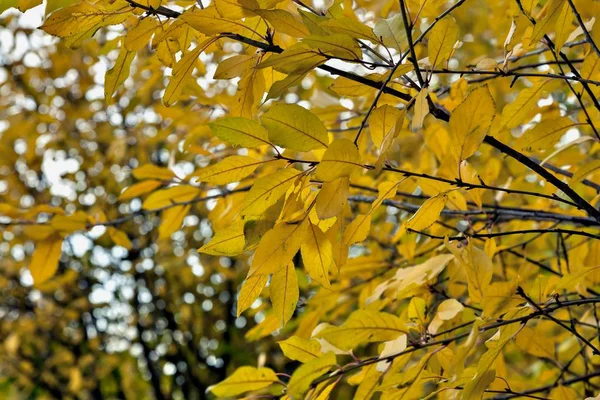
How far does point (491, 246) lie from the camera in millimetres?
892

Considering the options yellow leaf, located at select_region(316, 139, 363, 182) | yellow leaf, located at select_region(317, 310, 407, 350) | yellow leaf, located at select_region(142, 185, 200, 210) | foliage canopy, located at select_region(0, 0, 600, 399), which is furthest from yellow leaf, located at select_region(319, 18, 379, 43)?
yellow leaf, located at select_region(142, 185, 200, 210)

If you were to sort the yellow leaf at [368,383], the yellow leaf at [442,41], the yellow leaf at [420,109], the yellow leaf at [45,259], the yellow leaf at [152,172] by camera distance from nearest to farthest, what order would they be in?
1. the yellow leaf at [420,109]
2. the yellow leaf at [442,41]
3. the yellow leaf at [368,383]
4. the yellow leaf at [45,259]
5. the yellow leaf at [152,172]

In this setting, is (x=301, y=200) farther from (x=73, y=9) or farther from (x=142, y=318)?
(x=142, y=318)

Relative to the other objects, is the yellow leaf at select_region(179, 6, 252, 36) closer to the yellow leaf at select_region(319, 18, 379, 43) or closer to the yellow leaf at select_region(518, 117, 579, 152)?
the yellow leaf at select_region(319, 18, 379, 43)

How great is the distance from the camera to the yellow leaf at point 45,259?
3.48 ft

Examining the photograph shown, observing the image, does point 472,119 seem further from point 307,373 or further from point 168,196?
point 168,196

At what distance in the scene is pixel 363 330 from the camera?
76cm

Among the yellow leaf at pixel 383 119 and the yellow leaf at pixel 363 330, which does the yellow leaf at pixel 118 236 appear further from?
the yellow leaf at pixel 383 119

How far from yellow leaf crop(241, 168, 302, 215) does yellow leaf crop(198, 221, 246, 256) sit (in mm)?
52

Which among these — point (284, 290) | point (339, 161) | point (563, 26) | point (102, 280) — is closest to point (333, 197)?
point (339, 161)

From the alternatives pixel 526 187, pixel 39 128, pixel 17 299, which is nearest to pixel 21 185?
pixel 39 128

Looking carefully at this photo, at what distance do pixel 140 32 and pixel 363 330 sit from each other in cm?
41

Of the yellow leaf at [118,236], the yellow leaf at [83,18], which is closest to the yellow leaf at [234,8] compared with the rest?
the yellow leaf at [83,18]

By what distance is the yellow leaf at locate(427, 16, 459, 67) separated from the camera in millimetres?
644
